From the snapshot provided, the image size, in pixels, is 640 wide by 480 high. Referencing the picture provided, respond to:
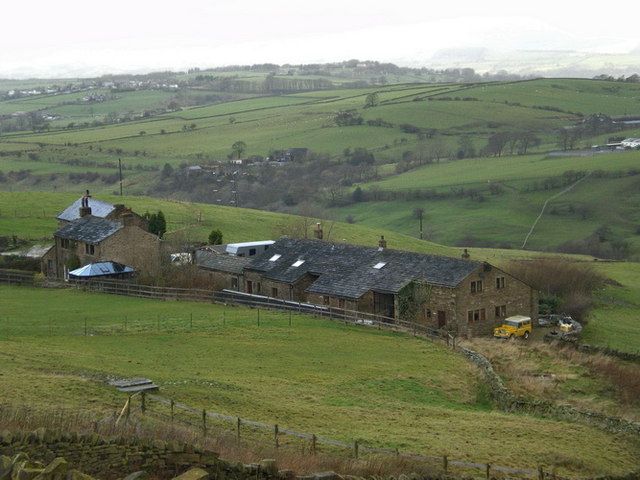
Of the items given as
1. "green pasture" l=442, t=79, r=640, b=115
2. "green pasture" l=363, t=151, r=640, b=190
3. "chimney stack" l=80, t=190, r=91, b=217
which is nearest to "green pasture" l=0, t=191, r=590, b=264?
"chimney stack" l=80, t=190, r=91, b=217

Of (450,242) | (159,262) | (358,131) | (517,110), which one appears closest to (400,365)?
(159,262)

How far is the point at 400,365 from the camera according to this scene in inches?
1746

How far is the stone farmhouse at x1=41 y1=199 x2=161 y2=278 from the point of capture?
227 ft

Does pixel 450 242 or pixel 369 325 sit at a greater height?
pixel 369 325

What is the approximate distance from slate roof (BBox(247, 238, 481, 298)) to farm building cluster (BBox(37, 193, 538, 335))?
0.06 meters

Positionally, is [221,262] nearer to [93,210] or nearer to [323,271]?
[323,271]

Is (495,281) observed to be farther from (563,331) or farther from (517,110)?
(517,110)

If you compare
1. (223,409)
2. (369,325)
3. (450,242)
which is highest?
(223,409)

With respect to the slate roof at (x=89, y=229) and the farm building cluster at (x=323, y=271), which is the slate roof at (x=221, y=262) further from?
the slate roof at (x=89, y=229)

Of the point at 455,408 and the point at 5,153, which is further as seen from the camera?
the point at 5,153

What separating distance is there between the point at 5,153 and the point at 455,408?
401 ft

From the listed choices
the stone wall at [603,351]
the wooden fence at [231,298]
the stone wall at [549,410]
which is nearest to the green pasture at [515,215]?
the wooden fence at [231,298]

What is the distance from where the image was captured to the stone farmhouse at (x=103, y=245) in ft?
227

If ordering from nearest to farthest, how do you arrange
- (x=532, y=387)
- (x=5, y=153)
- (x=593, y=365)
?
(x=532, y=387)
(x=593, y=365)
(x=5, y=153)
